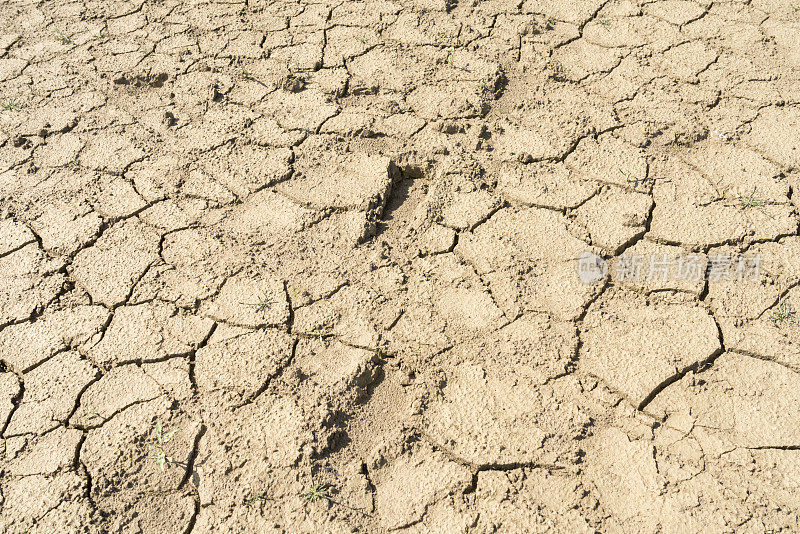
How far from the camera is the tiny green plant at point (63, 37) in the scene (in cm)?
380

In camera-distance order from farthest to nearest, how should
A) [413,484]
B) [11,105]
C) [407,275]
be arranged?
[11,105]
[407,275]
[413,484]

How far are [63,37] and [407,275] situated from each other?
3.07 m

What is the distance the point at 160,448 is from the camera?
198cm

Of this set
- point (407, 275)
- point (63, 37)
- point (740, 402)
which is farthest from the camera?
point (63, 37)

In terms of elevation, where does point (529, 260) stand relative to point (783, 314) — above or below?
above

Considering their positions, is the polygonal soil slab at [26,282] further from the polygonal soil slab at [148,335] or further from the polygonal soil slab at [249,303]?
the polygonal soil slab at [249,303]

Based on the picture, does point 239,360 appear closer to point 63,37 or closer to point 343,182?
point 343,182

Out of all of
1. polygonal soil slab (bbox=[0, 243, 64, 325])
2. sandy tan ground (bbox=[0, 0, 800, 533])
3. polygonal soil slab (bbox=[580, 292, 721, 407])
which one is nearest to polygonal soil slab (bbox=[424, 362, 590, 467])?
sandy tan ground (bbox=[0, 0, 800, 533])

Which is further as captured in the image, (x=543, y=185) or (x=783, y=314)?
(x=543, y=185)

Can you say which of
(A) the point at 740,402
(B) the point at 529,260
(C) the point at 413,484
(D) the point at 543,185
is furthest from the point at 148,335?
(A) the point at 740,402

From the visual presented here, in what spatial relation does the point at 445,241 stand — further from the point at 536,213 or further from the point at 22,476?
the point at 22,476

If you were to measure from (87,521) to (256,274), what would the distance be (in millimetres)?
1057

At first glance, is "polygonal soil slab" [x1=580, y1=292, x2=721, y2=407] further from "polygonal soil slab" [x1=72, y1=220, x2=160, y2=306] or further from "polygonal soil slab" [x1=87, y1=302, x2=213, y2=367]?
"polygonal soil slab" [x1=72, y1=220, x2=160, y2=306]

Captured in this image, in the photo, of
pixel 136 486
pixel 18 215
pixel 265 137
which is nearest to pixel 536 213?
pixel 265 137
